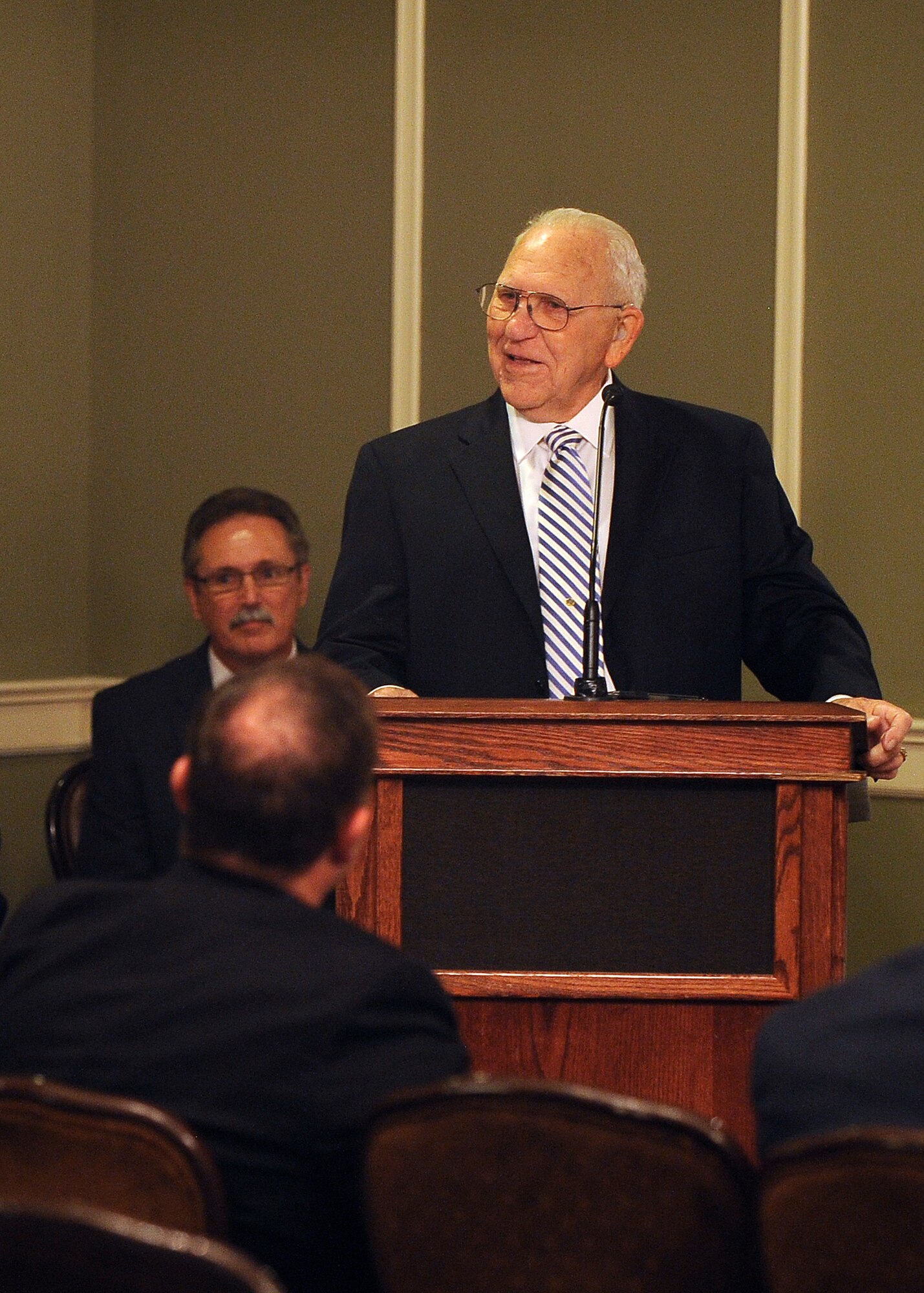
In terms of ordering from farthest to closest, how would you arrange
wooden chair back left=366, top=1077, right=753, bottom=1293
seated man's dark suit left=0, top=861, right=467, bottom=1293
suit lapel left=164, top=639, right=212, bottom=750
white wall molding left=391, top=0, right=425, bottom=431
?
white wall molding left=391, top=0, right=425, bottom=431 → suit lapel left=164, top=639, right=212, bottom=750 → seated man's dark suit left=0, top=861, right=467, bottom=1293 → wooden chair back left=366, top=1077, right=753, bottom=1293

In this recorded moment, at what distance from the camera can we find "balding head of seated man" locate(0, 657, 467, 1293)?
1.51 meters

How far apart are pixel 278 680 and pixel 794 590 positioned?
1.41 metres

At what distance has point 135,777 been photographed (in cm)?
393

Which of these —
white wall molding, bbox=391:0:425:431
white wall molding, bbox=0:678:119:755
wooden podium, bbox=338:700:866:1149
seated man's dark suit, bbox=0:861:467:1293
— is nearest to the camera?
seated man's dark suit, bbox=0:861:467:1293

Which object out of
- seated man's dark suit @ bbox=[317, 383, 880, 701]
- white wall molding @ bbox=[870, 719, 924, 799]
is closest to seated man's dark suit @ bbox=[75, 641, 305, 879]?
seated man's dark suit @ bbox=[317, 383, 880, 701]

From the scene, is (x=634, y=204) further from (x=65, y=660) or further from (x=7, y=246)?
(x=65, y=660)

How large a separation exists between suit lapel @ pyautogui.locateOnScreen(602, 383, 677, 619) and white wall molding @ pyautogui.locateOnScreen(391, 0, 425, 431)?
5.81 feet

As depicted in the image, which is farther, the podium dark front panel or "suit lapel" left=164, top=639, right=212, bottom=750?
"suit lapel" left=164, top=639, right=212, bottom=750

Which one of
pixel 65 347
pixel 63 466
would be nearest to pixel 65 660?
pixel 63 466

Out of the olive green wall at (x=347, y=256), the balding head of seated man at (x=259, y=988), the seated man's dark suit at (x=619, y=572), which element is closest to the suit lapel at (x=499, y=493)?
the seated man's dark suit at (x=619, y=572)

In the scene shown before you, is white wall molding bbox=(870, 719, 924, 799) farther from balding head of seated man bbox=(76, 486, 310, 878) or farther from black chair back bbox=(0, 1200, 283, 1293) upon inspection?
black chair back bbox=(0, 1200, 283, 1293)

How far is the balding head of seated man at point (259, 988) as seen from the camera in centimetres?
151

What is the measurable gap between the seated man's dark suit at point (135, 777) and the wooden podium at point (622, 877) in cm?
178

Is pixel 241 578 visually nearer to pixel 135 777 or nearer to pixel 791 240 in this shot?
pixel 135 777
